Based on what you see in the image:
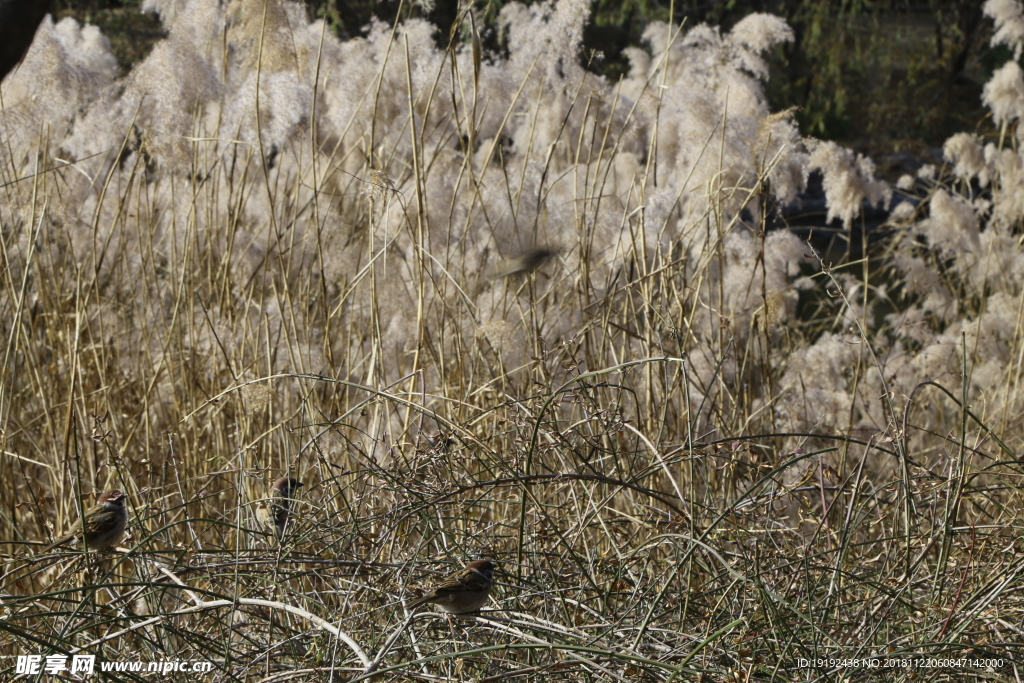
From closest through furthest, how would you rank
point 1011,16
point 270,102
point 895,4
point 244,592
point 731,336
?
1. point 244,592
2. point 270,102
3. point 731,336
4. point 1011,16
5. point 895,4

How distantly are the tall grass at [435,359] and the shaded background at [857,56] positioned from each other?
1032 centimetres

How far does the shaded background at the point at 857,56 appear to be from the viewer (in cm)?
1333

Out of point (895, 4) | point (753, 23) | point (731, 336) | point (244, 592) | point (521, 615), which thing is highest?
point (895, 4)

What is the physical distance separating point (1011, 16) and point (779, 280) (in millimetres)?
1932

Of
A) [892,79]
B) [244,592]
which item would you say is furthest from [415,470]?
[892,79]

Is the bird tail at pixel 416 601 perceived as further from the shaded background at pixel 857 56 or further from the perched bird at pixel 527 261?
the shaded background at pixel 857 56

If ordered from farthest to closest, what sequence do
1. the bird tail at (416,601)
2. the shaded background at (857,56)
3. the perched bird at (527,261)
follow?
the shaded background at (857,56), the perched bird at (527,261), the bird tail at (416,601)

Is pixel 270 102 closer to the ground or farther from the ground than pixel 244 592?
farther from the ground

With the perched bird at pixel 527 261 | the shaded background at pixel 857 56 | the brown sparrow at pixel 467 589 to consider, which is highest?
the shaded background at pixel 857 56

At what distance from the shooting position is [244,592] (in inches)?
67.8

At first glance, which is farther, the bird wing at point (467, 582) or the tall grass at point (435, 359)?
the tall grass at point (435, 359)

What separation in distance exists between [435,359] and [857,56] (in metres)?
14.5

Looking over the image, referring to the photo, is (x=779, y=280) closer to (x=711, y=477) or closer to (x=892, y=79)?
(x=711, y=477)


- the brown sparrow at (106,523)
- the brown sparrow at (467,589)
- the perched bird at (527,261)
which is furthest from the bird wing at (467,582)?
the perched bird at (527,261)
